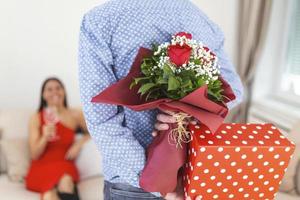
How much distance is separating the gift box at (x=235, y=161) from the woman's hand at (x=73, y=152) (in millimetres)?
1508

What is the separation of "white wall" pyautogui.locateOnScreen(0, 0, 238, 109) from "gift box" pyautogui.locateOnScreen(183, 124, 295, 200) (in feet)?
6.57

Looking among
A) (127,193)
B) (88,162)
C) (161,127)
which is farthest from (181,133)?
(88,162)

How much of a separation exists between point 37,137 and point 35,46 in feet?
2.52

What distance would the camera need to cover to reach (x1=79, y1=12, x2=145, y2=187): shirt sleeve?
96 centimetres

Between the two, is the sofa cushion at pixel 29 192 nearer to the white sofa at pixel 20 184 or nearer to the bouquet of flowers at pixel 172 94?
the white sofa at pixel 20 184

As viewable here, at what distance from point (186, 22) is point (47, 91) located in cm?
165

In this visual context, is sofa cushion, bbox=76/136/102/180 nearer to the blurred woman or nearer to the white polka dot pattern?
the blurred woman

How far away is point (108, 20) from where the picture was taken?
975 mm

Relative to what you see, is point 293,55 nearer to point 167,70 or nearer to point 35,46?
point 35,46

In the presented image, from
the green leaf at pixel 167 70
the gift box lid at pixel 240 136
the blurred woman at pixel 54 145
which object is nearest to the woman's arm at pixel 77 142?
the blurred woman at pixel 54 145

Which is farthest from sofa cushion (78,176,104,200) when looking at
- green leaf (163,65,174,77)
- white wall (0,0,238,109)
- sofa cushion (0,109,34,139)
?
green leaf (163,65,174,77)

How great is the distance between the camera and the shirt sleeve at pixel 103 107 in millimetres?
961

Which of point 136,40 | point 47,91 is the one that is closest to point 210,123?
point 136,40

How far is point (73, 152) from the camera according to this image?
94.5 inches
